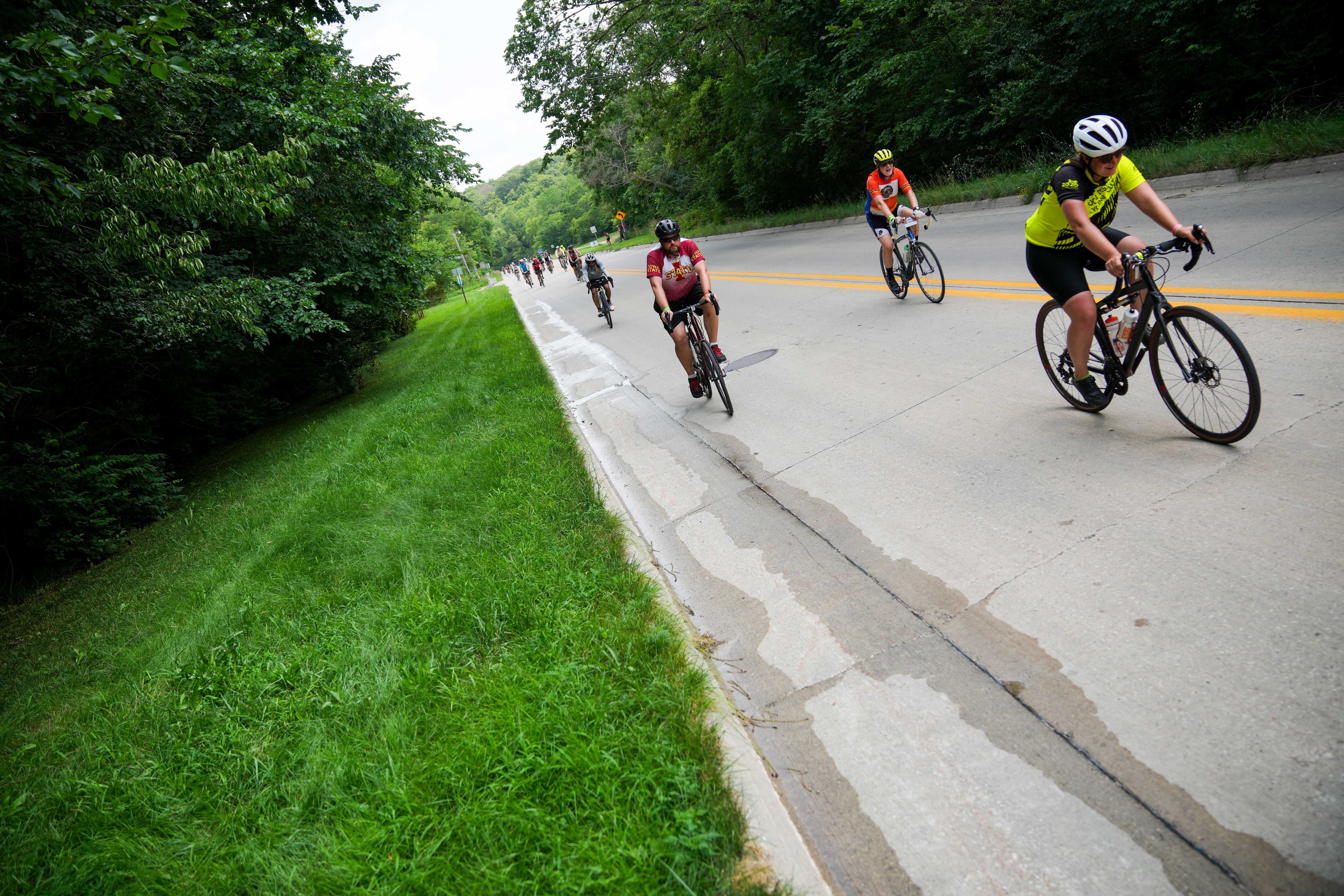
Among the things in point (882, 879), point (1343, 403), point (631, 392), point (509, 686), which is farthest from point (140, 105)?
point (1343, 403)

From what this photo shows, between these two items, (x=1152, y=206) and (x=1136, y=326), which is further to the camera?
(x=1136, y=326)

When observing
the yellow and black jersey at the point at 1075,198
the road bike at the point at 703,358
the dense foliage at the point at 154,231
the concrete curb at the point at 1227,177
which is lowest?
the concrete curb at the point at 1227,177

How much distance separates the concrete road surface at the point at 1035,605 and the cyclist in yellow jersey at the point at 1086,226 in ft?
2.61

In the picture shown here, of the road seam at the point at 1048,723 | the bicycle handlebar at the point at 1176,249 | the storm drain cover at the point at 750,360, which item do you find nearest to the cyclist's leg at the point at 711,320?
the storm drain cover at the point at 750,360

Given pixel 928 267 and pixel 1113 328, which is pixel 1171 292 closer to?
pixel 1113 328

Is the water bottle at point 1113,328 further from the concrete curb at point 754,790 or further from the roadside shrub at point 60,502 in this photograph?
the roadside shrub at point 60,502

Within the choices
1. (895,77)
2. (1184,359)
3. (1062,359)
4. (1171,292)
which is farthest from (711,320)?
(895,77)

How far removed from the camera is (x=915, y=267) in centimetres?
933

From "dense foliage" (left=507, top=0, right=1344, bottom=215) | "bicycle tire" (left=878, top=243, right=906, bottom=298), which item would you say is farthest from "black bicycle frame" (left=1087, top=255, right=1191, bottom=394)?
"dense foliage" (left=507, top=0, right=1344, bottom=215)

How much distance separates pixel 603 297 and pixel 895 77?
33.7 ft

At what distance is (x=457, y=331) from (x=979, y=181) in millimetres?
18216

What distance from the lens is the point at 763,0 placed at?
24328 mm

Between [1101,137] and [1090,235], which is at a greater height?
[1101,137]

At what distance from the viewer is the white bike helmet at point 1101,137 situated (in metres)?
4.03
